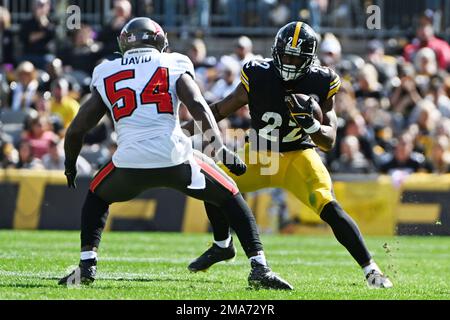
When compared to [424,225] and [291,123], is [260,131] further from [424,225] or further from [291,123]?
[424,225]

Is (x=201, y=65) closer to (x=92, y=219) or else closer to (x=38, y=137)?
(x=38, y=137)

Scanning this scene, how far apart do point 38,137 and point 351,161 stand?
13.0 feet

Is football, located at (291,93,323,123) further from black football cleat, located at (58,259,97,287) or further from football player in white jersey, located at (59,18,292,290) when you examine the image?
black football cleat, located at (58,259,97,287)

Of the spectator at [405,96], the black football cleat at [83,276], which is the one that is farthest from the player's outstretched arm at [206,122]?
the spectator at [405,96]

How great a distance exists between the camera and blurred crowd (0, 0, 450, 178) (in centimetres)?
1318

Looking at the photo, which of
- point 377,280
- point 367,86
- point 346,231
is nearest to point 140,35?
point 346,231

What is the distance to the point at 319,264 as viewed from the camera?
8.88 m

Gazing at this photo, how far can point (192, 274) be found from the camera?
752 centimetres

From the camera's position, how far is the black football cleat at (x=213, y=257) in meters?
7.53

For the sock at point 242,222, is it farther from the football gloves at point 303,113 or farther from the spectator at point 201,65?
the spectator at point 201,65

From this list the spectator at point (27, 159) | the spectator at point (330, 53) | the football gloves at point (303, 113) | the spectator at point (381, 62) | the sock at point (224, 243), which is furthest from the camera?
the spectator at point (381, 62)

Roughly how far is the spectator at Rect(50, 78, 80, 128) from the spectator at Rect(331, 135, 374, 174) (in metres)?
3.51

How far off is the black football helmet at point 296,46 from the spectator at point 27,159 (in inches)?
253
